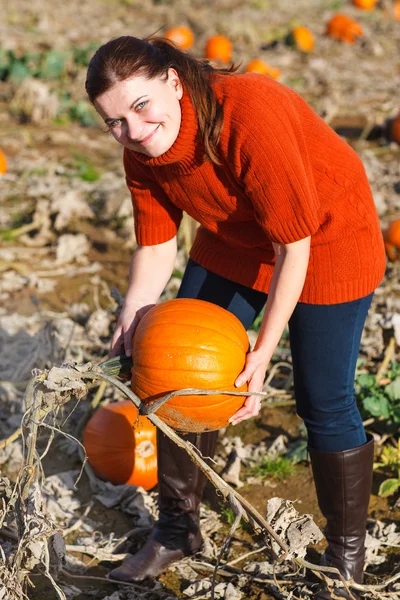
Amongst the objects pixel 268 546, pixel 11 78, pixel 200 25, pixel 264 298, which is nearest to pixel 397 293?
pixel 264 298

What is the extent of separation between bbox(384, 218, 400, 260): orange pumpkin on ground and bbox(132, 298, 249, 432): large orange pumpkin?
278 centimetres

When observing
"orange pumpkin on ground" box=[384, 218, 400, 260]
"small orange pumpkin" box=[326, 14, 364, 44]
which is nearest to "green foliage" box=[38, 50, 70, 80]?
"small orange pumpkin" box=[326, 14, 364, 44]

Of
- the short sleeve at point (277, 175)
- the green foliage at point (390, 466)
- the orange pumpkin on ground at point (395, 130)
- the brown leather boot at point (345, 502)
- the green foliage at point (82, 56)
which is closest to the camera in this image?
the short sleeve at point (277, 175)

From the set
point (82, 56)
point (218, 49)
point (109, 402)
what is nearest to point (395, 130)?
point (218, 49)

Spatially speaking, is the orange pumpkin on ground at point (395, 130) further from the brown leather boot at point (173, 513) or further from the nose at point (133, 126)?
the nose at point (133, 126)

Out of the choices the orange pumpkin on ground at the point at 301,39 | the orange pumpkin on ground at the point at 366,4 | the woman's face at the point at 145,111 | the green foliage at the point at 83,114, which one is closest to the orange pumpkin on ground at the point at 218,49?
the orange pumpkin on ground at the point at 301,39

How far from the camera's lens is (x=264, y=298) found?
2.90 m

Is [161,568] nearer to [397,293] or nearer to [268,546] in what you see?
[268,546]

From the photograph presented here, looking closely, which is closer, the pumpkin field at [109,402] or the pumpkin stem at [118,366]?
the pumpkin field at [109,402]

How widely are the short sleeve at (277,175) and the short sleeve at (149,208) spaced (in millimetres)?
534

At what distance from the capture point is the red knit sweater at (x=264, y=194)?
7.54 ft

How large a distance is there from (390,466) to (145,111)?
2.00 m

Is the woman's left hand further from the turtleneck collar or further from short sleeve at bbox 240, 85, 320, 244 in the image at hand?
the turtleneck collar

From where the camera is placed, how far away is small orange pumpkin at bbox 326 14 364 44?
1063 cm
